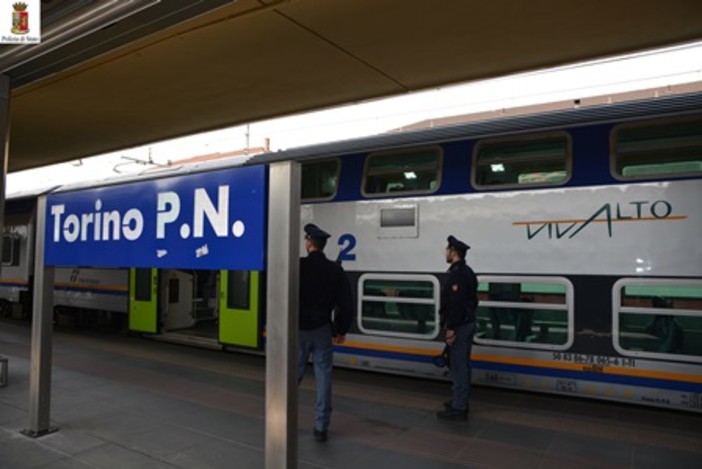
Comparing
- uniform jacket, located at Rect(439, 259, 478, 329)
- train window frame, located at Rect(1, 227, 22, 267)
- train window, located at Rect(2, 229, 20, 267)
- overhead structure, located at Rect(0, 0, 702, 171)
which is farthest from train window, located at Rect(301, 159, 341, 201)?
train window, located at Rect(2, 229, 20, 267)

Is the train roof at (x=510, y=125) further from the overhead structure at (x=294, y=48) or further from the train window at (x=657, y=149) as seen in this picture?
the train window at (x=657, y=149)

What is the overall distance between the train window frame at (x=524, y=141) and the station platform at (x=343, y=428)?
2462mm

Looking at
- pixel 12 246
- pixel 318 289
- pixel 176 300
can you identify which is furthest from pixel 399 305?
pixel 12 246

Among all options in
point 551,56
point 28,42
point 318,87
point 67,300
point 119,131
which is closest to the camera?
point 28,42

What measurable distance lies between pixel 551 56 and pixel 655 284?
9.21ft

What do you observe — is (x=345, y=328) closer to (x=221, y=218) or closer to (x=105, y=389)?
(x=221, y=218)

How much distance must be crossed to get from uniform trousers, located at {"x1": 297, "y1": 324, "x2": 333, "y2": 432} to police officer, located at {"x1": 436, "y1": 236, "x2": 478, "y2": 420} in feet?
4.36

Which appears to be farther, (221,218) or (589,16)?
(589,16)

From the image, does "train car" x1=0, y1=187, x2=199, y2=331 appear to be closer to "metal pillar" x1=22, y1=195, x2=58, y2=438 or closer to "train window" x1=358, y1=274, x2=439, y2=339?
"train window" x1=358, y1=274, x2=439, y2=339

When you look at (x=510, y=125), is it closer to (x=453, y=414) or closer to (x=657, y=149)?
(x=453, y=414)

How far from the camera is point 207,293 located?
1245cm

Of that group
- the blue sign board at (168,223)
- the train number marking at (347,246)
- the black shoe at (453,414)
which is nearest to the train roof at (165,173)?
the blue sign board at (168,223)

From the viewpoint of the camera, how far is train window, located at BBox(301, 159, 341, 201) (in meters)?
7.45

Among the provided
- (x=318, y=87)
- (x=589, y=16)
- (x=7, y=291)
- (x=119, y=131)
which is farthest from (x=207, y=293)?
(x=589, y=16)
